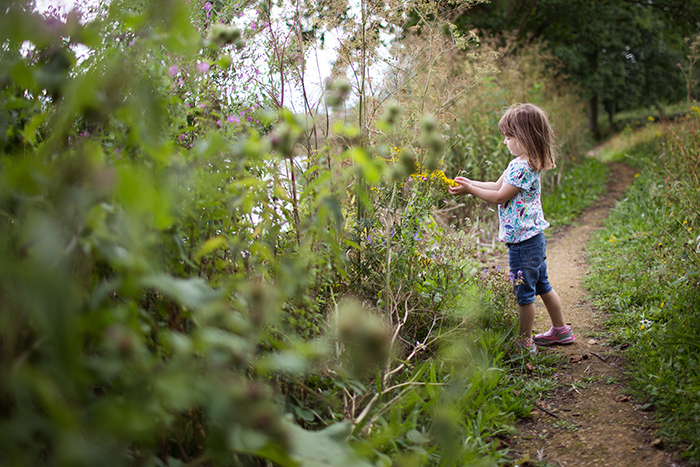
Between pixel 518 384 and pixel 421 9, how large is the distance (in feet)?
7.55

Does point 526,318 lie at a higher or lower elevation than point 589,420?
higher

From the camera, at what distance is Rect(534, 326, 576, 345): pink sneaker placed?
9.45 ft

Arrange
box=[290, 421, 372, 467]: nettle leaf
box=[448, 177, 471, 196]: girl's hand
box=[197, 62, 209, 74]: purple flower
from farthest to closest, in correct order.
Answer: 1. box=[448, 177, 471, 196]: girl's hand
2. box=[197, 62, 209, 74]: purple flower
3. box=[290, 421, 372, 467]: nettle leaf

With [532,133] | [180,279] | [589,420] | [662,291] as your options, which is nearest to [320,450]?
[180,279]

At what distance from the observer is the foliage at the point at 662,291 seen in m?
2.05

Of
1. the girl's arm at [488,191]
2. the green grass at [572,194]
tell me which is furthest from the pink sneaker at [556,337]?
Answer: the green grass at [572,194]

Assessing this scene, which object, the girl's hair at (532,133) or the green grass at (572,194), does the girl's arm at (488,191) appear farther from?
the green grass at (572,194)

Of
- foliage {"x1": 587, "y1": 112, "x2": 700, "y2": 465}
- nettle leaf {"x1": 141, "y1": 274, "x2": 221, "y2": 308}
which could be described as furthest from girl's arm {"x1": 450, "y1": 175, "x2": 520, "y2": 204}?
nettle leaf {"x1": 141, "y1": 274, "x2": 221, "y2": 308}

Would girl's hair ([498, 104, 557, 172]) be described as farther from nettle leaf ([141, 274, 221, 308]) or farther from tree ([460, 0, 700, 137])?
tree ([460, 0, 700, 137])

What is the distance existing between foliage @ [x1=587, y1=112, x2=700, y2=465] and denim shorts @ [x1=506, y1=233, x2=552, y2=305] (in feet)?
1.86

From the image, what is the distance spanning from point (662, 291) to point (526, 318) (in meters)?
1.11

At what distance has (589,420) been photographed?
2.08 m

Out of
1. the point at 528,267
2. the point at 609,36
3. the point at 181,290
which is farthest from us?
the point at 609,36

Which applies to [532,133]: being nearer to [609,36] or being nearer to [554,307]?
[554,307]
